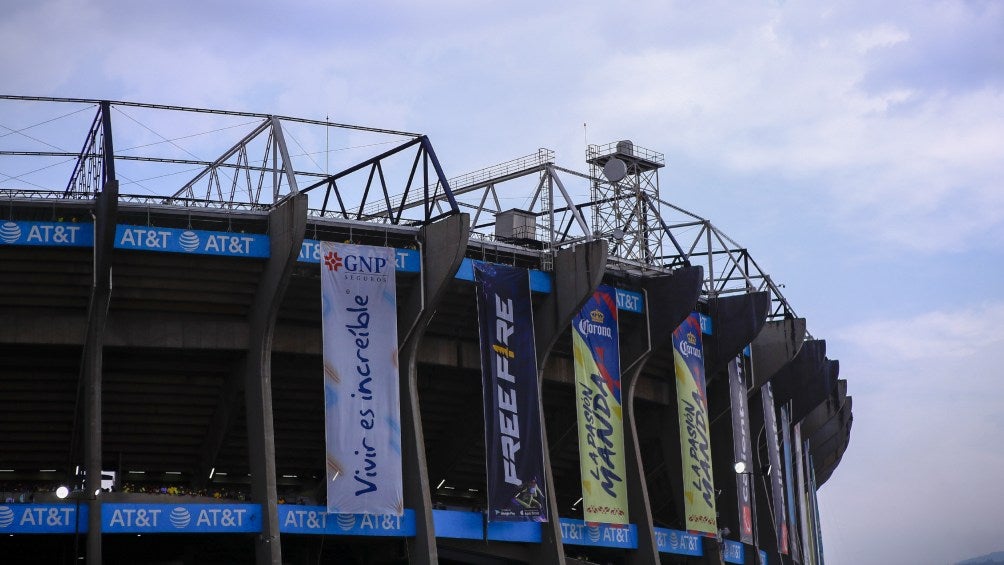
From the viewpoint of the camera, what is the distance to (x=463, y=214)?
54.2 meters

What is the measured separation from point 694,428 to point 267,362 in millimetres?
23466

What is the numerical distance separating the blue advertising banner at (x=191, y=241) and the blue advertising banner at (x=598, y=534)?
18349 mm

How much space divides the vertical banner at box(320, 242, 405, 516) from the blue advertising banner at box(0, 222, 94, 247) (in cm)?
903

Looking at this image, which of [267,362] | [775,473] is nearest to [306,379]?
[267,362]

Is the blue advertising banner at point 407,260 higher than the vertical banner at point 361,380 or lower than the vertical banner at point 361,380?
higher

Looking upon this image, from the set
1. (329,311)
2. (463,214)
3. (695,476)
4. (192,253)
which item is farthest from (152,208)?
(695,476)

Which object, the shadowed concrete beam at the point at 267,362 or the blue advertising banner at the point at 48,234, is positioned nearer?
the blue advertising banner at the point at 48,234

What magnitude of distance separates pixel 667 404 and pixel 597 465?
1112 centimetres

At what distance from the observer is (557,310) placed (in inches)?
2381

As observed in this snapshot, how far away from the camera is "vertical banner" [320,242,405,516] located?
171 ft

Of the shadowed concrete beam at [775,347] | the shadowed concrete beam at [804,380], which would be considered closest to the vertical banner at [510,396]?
the shadowed concrete beam at [775,347]

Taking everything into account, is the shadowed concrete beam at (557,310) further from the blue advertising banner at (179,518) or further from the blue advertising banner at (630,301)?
the blue advertising banner at (179,518)

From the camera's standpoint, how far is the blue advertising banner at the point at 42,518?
1913 inches

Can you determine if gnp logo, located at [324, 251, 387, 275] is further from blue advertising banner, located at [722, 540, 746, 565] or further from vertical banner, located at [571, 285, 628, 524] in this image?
blue advertising banner, located at [722, 540, 746, 565]
